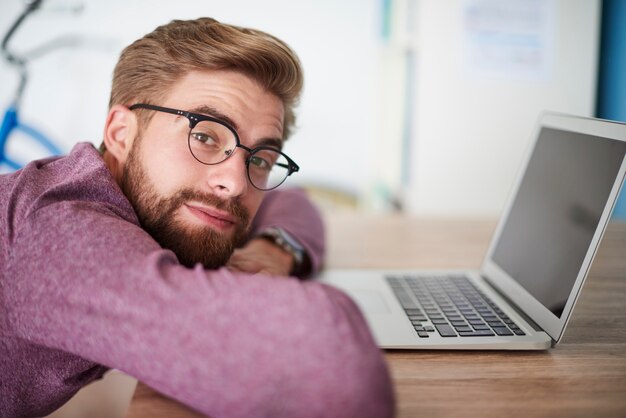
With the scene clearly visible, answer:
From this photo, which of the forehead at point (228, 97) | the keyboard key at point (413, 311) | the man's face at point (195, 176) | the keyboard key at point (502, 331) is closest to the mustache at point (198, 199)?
the man's face at point (195, 176)

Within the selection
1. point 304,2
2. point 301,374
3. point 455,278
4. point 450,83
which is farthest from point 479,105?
point 301,374

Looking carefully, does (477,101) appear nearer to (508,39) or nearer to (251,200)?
(508,39)

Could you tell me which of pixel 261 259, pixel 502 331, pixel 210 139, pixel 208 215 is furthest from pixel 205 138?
pixel 502 331

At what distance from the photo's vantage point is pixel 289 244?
1.12 m

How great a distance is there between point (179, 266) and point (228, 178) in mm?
290

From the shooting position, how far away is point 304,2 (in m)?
3.28

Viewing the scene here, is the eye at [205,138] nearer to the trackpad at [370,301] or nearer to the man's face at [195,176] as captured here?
the man's face at [195,176]

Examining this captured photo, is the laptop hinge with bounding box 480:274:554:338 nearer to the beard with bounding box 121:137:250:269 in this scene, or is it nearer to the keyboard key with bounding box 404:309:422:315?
the keyboard key with bounding box 404:309:422:315

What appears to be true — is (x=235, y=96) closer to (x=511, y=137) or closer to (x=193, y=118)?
(x=193, y=118)

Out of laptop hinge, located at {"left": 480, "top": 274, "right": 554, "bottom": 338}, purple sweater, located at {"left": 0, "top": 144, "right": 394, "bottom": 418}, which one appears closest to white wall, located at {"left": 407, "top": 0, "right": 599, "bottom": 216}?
laptop hinge, located at {"left": 480, "top": 274, "right": 554, "bottom": 338}

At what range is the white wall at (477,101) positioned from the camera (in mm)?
2826

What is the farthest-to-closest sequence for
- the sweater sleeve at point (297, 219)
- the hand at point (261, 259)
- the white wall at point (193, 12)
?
1. the white wall at point (193, 12)
2. the sweater sleeve at point (297, 219)
3. the hand at point (261, 259)

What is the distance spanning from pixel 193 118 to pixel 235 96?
0.08 m

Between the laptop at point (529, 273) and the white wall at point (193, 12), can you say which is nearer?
the laptop at point (529, 273)
